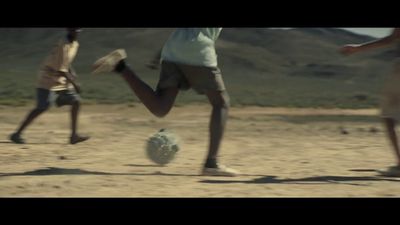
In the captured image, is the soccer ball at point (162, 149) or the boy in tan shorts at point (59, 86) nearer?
the soccer ball at point (162, 149)

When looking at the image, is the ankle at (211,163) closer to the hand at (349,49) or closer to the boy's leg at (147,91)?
the boy's leg at (147,91)

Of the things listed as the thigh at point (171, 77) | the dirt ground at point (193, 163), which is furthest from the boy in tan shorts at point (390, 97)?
the thigh at point (171, 77)

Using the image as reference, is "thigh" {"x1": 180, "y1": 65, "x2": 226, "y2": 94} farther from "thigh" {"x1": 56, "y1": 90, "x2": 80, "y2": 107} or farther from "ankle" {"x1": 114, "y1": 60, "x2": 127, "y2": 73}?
"thigh" {"x1": 56, "y1": 90, "x2": 80, "y2": 107}

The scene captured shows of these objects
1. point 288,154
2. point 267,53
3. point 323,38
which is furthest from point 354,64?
point 288,154

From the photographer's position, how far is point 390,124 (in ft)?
19.7

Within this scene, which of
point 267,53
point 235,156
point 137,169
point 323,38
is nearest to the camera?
point 137,169

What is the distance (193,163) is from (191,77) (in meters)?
1.28

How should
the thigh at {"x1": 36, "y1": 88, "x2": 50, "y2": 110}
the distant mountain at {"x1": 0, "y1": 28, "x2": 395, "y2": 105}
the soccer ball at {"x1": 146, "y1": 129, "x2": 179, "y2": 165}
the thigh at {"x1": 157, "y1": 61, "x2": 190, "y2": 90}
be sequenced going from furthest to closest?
the distant mountain at {"x1": 0, "y1": 28, "x2": 395, "y2": 105}, the thigh at {"x1": 36, "y1": 88, "x2": 50, "y2": 110}, the soccer ball at {"x1": 146, "y1": 129, "x2": 179, "y2": 165}, the thigh at {"x1": 157, "y1": 61, "x2": 190, "y2": 90}

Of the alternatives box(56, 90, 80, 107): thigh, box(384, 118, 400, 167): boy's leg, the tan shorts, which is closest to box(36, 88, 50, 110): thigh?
box(56, 90, 80, 107): thigh

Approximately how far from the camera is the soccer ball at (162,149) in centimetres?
650

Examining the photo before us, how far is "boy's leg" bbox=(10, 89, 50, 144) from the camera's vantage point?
7969 mm
